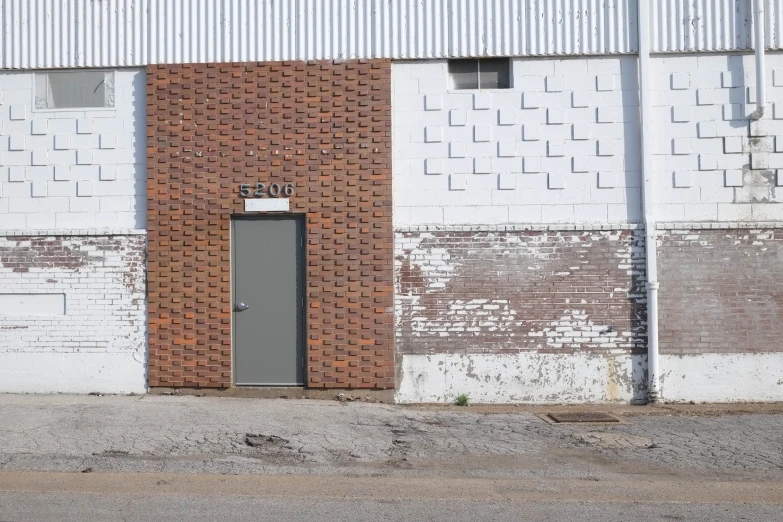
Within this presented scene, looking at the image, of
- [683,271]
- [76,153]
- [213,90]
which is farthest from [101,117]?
[683,271]

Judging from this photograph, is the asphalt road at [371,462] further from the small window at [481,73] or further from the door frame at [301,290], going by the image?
the small window at [481,73]

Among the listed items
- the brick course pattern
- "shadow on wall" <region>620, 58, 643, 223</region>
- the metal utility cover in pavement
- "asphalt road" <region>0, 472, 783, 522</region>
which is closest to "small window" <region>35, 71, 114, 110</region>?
the brick course pattern

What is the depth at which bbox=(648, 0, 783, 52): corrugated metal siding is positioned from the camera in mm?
11625

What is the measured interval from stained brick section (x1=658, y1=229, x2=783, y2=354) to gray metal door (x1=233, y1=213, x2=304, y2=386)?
5050 millimetres

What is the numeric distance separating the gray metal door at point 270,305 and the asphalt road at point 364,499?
413 centimetres

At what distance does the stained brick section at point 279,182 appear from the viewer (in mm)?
11547

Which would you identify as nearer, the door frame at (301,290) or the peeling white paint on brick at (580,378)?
the peeling white paint on brick at (580,378)

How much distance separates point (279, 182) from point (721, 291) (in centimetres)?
629

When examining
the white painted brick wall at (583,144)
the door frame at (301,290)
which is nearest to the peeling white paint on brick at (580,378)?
the door frame at (301,290)

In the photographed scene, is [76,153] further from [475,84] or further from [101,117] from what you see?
[475,84]

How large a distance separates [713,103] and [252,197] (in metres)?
6.56

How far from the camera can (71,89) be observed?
39.5ft

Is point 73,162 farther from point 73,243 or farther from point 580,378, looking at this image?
point 580,378

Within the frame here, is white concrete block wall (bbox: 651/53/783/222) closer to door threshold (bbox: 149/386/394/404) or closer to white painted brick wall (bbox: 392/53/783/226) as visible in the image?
white painted brick wall (bbox: 392/53/783/226)
